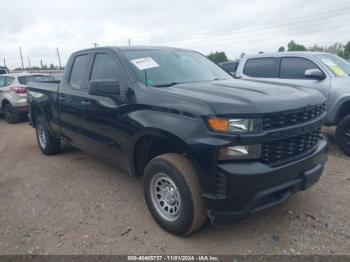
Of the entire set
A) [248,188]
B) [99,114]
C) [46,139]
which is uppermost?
[99,114]

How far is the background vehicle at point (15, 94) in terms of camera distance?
31.3 feet

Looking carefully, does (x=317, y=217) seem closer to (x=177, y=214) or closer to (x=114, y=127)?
(x=177, y=214)

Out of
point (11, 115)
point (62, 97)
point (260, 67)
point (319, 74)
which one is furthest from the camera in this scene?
point (11, 115)

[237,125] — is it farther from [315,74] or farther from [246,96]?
[315,74]

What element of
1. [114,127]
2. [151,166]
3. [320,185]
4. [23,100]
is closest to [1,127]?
[23,100]

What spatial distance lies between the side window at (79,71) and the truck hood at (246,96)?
1.74 metres

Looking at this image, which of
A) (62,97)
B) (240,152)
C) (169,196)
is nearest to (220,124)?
(240,152)

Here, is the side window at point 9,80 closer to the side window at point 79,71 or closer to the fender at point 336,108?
the side window at point 79,71

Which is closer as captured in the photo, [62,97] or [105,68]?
[105,68]

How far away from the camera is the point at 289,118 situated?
2.73 meters

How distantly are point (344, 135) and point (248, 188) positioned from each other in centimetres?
359

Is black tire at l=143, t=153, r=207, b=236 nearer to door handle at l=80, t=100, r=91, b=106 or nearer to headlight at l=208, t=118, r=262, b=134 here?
headlight at l=208, t=118, r=262, b=134

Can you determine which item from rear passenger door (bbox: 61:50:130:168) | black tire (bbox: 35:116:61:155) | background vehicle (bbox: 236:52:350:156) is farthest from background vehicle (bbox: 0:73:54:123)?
background vehicle (bbox: 236:52:350:156)

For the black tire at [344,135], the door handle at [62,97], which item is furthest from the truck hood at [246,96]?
the black tire at [344,135]
